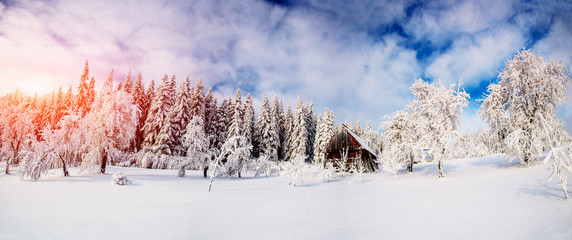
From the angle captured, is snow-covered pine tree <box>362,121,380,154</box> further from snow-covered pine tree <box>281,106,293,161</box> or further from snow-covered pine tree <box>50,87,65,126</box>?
snow-covered pine tree <box>50,87,65,126</box>

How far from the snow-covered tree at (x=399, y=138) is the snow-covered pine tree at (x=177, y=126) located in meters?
23.9

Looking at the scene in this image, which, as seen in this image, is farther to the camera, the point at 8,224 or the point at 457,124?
the point at 457,124

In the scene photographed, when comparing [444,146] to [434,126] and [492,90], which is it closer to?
[434,126]

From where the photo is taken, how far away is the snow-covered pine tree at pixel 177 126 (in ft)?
105

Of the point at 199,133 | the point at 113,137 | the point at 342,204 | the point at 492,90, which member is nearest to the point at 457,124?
the point at 492,90

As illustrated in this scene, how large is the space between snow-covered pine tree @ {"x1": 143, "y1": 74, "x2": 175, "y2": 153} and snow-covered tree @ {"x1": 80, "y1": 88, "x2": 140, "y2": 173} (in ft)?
38.2

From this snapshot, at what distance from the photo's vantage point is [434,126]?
2002 centimetres

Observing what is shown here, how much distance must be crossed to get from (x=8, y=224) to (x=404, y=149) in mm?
27748

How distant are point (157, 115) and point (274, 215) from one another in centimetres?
3021

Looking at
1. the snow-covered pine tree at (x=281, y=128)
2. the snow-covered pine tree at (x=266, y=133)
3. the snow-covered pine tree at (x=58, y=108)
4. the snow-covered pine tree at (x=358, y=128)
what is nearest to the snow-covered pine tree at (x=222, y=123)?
the snow-covered pine tree at (x=266, y=133)

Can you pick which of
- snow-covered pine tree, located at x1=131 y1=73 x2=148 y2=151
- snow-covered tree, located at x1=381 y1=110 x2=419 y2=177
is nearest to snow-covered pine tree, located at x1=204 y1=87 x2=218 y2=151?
snow-covered pine tree, located at x1=131 y1=73 x2=148 y2=151

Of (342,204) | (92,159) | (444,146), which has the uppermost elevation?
(444,146)

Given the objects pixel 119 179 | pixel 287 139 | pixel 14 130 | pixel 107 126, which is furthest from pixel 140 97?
pixel 119 179

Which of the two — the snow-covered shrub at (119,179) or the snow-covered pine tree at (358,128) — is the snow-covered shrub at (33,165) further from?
the snow-covered pine tree at (358,128)
